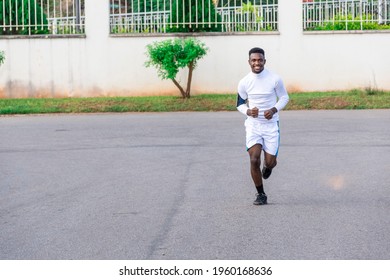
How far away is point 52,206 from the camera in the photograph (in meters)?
9.74

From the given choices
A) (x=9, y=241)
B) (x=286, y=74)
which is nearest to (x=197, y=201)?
(x=9, y=241)

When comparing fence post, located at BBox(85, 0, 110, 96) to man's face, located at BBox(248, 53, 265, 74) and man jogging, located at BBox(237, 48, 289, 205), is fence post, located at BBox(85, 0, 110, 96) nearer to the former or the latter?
man jogging, located at BBox(237, 48, 289, 205)

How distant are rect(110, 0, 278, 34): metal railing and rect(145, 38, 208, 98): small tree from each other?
4.38 ft

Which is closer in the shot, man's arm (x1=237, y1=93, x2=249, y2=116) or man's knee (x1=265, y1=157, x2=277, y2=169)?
man's arm (x1=237, y1=93, x2=249, y2=116)

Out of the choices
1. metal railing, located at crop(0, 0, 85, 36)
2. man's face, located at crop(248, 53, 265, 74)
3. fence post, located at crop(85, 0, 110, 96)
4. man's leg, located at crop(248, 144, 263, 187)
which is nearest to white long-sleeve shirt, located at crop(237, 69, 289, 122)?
man's face, located at crop(248, 53, 265, 74)

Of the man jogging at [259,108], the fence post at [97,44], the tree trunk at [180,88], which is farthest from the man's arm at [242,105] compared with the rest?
the fence post at [97,44]

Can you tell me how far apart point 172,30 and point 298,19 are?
3354 mm

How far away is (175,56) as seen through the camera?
2303 cm

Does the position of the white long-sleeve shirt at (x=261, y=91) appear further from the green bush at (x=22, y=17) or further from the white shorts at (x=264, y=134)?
the green bush at (x=22, y=17)

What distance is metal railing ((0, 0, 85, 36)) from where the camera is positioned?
24906 millimetres

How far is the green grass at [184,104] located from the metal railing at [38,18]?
249 centimetres

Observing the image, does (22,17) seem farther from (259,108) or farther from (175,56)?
(259,108)

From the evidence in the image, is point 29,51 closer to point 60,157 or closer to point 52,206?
point 60,157
